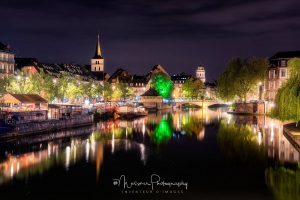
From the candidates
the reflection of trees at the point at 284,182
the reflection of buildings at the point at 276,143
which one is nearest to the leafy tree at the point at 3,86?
the reflection of buildings at the point at 276,143

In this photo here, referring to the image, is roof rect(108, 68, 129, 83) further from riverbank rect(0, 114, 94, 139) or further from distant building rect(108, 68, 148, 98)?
riverbank rect(0, 114, 94, 139)

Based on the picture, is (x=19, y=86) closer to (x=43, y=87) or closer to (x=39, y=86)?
(x=39, y=86)

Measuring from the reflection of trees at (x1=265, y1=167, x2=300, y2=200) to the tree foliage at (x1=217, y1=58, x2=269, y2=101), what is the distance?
55.3 meters

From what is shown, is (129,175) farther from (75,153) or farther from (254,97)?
(254,97)

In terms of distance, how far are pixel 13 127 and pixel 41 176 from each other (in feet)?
56.1

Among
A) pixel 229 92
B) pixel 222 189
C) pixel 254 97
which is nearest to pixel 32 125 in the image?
pixel 222 189

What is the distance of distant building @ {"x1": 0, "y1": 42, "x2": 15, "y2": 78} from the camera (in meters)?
84.9

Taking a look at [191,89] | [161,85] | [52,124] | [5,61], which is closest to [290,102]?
[52,124]

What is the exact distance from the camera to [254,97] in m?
102

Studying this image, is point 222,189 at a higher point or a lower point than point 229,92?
lower

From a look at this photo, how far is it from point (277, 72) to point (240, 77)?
9057 mm

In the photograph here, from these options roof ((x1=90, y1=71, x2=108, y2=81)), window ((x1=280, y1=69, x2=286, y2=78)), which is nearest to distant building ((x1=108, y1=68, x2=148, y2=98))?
roof ((x1=90, y1=71, x2=108, y2=81))

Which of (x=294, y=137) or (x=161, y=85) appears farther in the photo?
(x=161, y=85)

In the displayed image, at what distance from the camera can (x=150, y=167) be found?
110 ft
